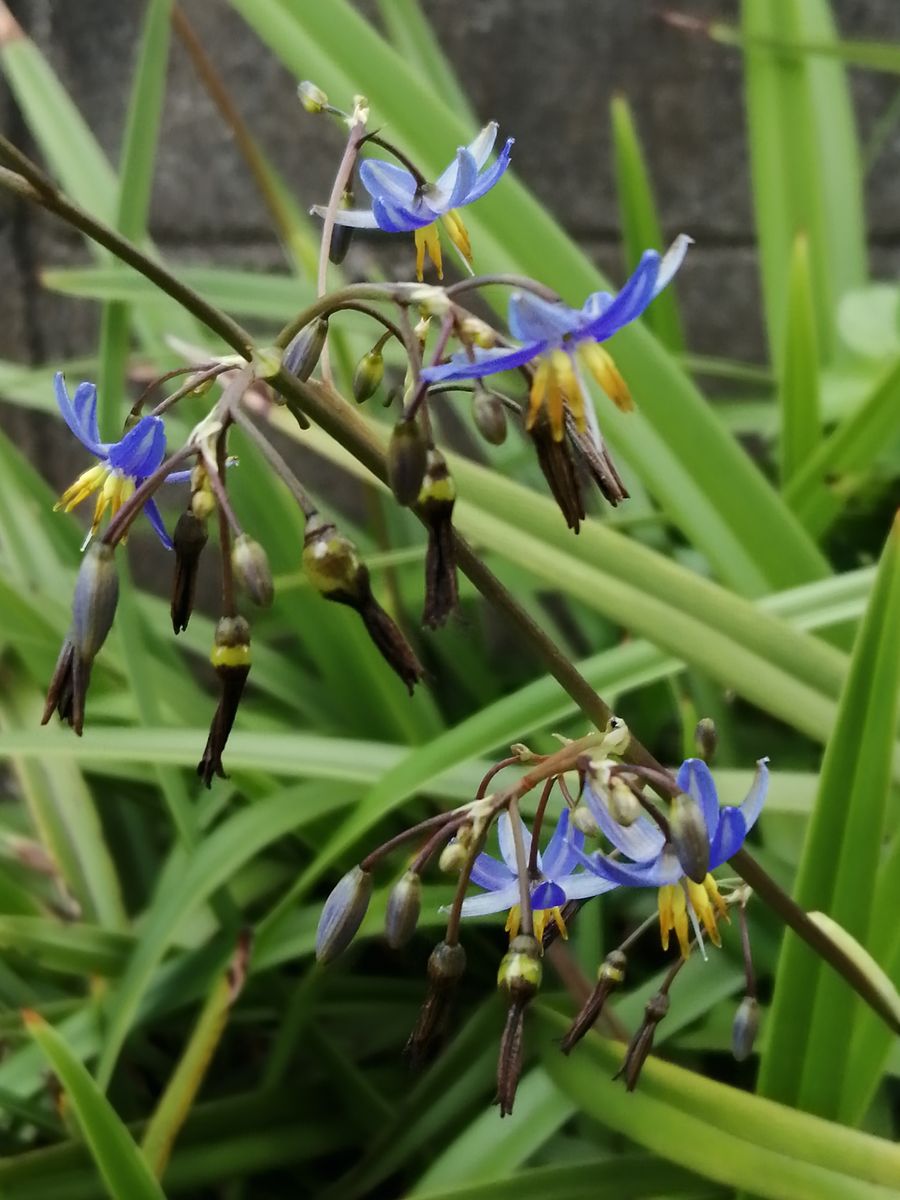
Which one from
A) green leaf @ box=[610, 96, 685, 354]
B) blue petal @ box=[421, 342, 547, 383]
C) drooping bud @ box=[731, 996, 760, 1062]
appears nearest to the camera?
blue petal @ box=[421, 342, 547, 383]

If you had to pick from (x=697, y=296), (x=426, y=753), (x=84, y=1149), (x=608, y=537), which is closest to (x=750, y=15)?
(x=697, y=296)

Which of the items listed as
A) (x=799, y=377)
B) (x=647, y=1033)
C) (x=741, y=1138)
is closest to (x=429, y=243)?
(x=647, y=1033)

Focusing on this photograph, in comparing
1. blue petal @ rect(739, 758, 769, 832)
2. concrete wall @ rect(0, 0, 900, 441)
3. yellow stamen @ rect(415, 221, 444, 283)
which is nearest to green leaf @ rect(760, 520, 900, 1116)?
blue petal @ rect(739, 758, 769, 832)

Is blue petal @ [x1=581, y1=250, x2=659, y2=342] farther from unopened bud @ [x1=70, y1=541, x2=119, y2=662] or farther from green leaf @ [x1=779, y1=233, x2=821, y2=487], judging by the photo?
green leaf @ [x1=779, y1=233, x2=821, y2=487]

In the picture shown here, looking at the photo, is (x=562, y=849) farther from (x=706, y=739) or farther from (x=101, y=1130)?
(x=101, y=1130)

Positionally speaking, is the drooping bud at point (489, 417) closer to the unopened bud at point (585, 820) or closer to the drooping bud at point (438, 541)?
the drooping bud at point (438, 541)

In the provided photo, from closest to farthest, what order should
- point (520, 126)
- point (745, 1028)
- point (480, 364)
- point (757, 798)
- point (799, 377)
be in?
point (480, 364) < point (757, 798) < point (745, 1028) < point (799, 377) < point (520, 126)

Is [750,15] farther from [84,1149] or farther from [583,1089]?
[84,1149]

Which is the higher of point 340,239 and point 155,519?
point 340,239
